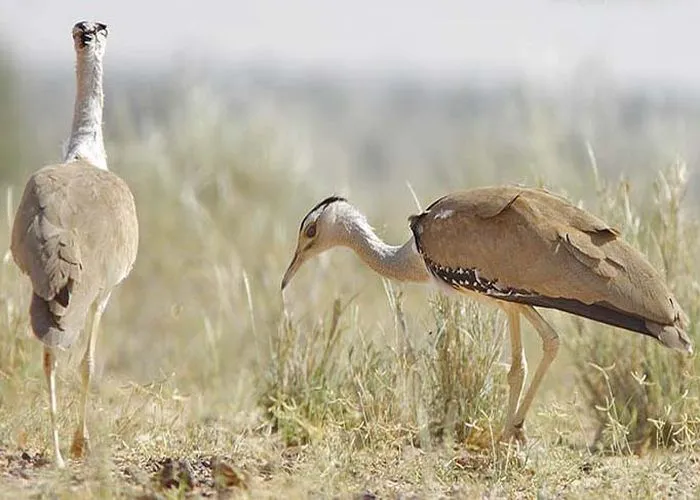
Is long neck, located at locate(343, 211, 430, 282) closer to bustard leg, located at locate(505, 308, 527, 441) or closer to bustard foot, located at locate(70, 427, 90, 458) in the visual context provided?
bustard leg, located at locate(505, 308, 527, 441)

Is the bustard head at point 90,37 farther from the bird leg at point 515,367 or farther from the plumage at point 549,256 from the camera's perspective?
the bird leg at point 515,367

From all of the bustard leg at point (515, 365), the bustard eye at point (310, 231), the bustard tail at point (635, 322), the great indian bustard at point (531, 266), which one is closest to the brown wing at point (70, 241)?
the bustard eye at point (310, 231)

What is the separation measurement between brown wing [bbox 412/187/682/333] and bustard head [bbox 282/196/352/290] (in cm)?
59

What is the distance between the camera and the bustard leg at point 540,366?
6.96m

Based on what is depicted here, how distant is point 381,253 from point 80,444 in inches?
72.0

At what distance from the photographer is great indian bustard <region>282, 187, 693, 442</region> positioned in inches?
257

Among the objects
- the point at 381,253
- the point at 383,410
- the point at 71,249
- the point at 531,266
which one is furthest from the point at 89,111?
the point at 531,266

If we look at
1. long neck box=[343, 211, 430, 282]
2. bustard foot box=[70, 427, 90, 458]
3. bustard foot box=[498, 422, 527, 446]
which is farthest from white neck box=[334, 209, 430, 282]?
bustard foot box=[70, 427, 90, 458]

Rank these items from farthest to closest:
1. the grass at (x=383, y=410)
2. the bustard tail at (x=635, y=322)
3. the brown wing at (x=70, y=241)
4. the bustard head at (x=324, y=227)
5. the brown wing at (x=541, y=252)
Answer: the bustard head at (x=324, y=227) < the brown wing at (x=541, y=252) < the bustard tail at (x=635, y=322) < the grass at (x=383, y=410) < the brown wing at (x=70, y=241)

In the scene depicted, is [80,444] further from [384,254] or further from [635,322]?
[635,322]

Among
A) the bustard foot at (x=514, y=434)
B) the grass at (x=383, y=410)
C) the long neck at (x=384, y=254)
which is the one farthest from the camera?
the long neck at (x=384, y=254)

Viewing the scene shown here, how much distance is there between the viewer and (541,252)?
672 cm

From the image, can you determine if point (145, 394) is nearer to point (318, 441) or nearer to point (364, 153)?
point (318, 441)

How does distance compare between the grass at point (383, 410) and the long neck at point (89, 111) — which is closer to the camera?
the grass at point (383, 410)
